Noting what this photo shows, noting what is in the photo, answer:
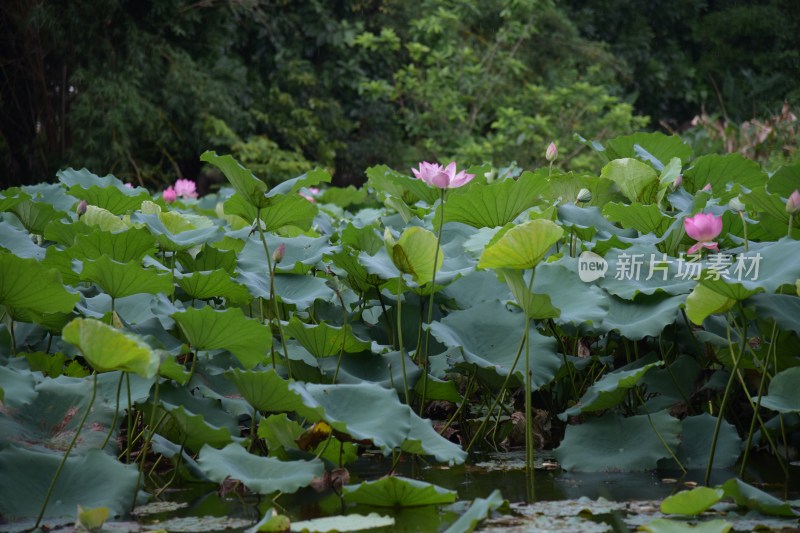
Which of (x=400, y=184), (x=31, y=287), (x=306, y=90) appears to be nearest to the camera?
(x=31, y=287)

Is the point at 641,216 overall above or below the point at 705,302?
→ above

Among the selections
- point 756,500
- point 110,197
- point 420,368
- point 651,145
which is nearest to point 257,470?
point 420,368

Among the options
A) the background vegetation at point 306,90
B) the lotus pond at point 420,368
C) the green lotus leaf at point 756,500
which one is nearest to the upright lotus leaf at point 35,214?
the lotus pond at point 420,368

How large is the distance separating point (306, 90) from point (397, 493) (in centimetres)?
907

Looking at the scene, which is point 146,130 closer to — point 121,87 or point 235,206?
point 121,87

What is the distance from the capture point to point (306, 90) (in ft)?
32.1

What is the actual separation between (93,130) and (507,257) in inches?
281

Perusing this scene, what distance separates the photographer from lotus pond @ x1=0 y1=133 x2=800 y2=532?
41.6 inches

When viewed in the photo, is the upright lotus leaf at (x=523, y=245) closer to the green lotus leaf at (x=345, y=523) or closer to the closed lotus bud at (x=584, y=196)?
the green lotus leaf at (x=345, y=523)

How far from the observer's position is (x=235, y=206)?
1526 millimetres

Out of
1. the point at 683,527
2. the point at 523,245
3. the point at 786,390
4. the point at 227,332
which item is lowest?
the point at 683,527

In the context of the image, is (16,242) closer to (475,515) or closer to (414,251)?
(414,251)

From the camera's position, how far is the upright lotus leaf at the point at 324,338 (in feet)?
4.24

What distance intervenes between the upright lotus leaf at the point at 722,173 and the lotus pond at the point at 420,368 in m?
0.03
